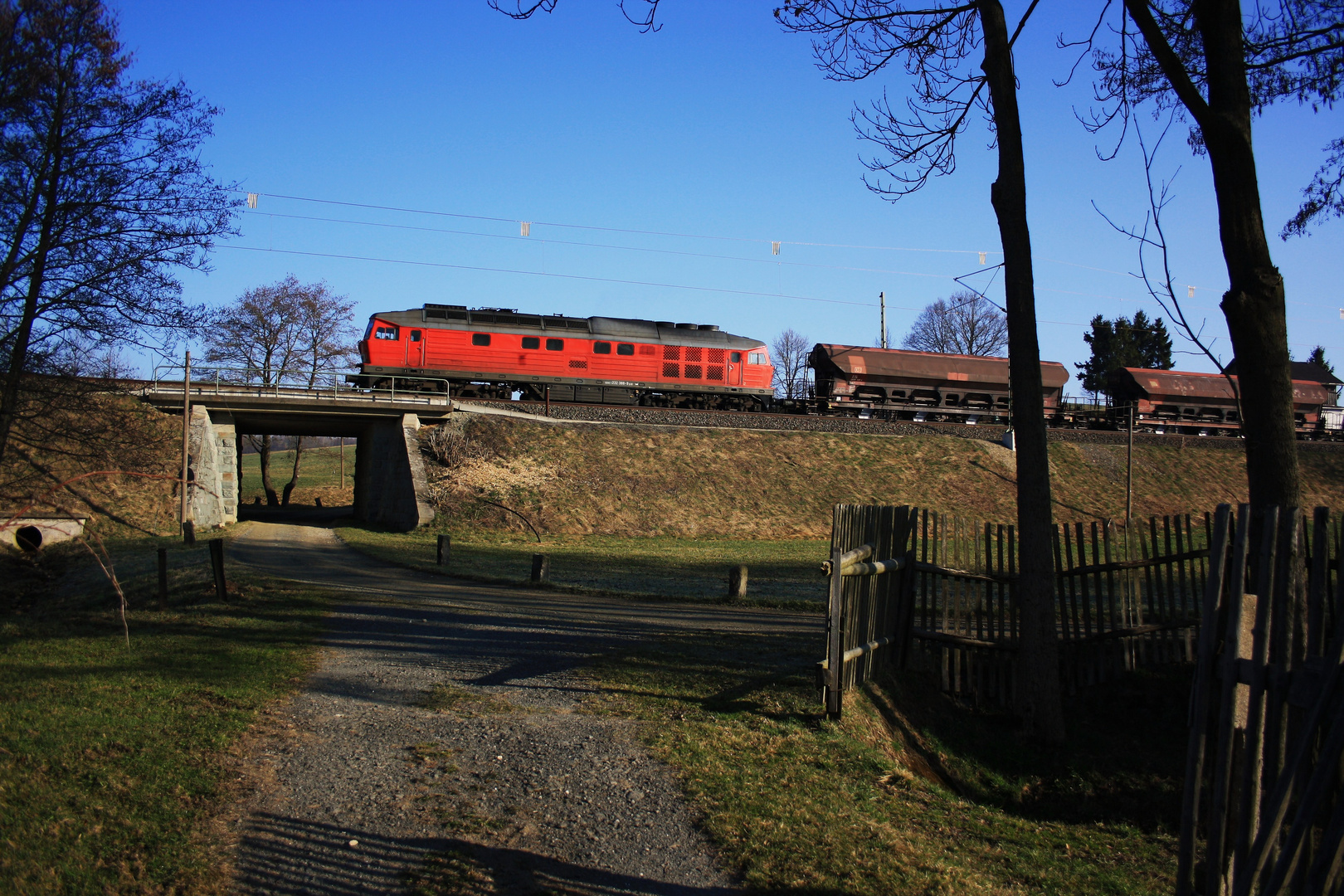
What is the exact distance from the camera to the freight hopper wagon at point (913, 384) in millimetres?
38000

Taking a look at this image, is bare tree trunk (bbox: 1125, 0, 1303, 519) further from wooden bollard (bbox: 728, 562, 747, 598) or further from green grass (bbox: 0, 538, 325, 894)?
wooden bollard (bbox: 728, 562, 747, 598)

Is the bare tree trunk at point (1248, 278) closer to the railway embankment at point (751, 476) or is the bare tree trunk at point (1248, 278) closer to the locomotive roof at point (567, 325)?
the railway embankment at point (751, 476)

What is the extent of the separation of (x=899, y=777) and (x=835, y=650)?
1022 millimetres

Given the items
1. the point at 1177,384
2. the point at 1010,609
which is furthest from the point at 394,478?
the point at 1177,384

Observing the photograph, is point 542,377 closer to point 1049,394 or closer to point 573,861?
point 1049,394

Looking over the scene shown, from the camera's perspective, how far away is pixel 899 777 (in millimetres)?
5484

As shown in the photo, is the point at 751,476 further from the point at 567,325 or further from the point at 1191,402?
the point at 1191,402

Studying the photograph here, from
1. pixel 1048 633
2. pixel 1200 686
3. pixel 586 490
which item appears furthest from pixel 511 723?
pixel 586 490

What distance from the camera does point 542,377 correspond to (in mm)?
32844

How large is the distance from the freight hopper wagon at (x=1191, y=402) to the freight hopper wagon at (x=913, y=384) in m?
5.11

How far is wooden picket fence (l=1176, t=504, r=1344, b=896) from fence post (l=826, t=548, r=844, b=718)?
8.65ft

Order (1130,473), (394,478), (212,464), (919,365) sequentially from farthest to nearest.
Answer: (919,365) → (1130,473) → (394,478) → (212,464)

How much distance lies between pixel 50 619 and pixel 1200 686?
11964mm

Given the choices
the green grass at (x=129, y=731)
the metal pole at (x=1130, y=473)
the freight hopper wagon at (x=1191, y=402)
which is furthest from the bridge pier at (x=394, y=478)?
the freight hopper wagon at (x=1191, y=402)
